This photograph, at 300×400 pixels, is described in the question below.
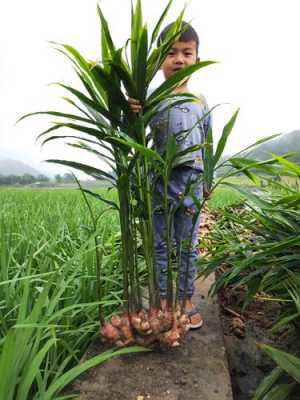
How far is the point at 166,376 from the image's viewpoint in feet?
3.44

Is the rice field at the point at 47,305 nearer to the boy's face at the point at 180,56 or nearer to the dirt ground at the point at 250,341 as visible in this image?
the dirt ground at the point at 250,341

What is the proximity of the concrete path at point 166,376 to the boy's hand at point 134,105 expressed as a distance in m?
0.69

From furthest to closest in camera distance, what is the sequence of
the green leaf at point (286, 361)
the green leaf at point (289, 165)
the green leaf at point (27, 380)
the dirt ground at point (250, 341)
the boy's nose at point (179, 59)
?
1. the boy's nose at point (179, 59)
2. the dirt ground at point (250, 341)
3. the green leaf at point (289, 165)
4. the green leaf at point (286, 361)
5. the green leaf at point (27, 380)

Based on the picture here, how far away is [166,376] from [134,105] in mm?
712

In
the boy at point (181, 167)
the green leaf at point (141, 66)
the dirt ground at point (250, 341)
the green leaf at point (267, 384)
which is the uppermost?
the green leaf at point (141, 66)

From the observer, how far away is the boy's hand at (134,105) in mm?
1058

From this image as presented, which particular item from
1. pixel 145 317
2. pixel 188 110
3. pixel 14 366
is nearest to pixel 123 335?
pixel 145 317

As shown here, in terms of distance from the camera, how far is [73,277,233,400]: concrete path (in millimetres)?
972

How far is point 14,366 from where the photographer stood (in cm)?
84

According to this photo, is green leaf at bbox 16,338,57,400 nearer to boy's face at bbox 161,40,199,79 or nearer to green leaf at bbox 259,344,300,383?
green leaf at bbox 259,344,300,383

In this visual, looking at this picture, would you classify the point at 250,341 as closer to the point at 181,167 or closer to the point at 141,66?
the point at 181,167

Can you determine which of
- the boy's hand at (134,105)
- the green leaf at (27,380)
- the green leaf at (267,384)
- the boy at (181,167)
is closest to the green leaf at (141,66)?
the boy's hand at (134,105)

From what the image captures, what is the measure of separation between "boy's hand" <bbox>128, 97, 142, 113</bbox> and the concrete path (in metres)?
0.69

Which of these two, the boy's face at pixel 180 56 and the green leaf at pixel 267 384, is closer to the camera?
the green leaf at pixel 267 384
